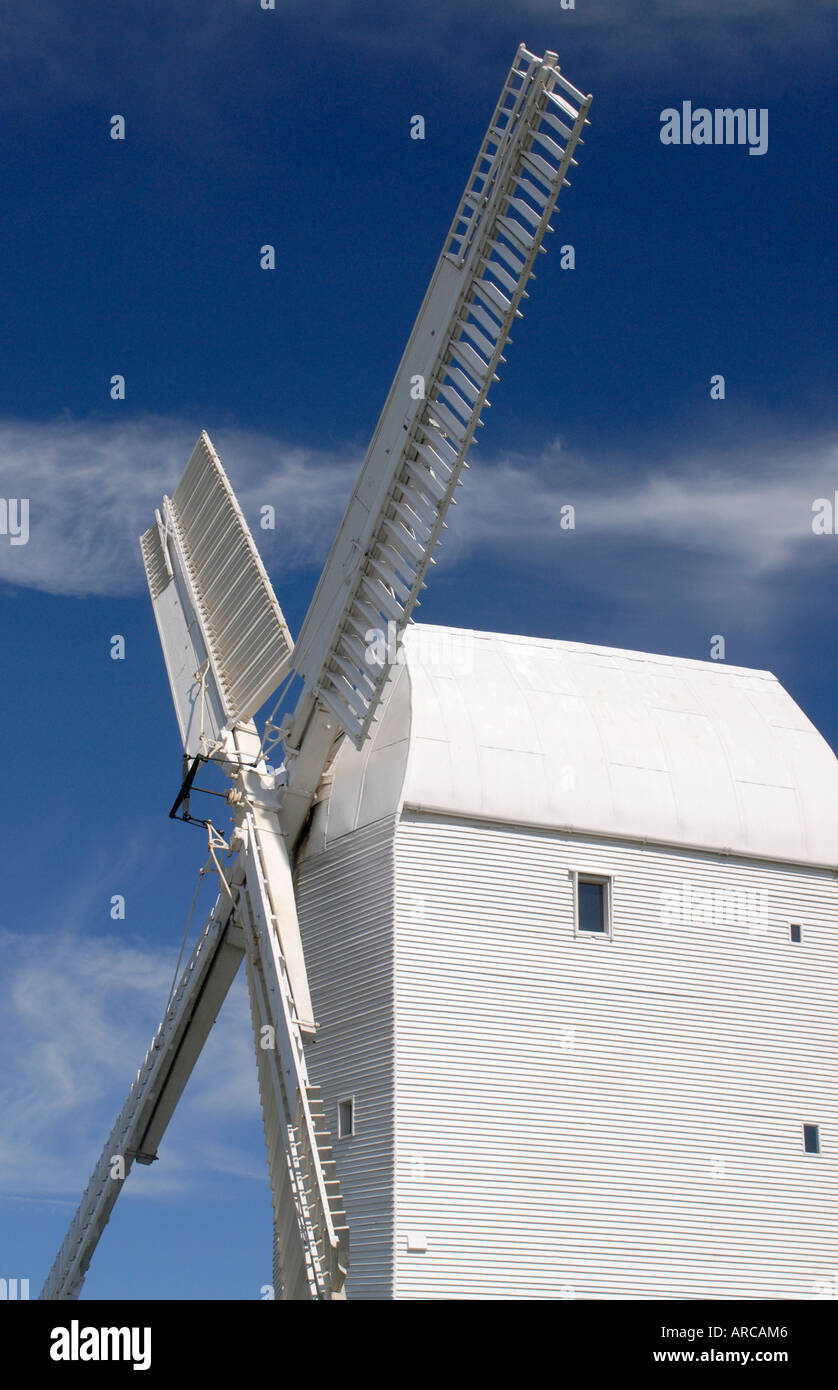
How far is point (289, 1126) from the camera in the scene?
25.2m

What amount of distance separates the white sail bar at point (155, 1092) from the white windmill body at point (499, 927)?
116mm

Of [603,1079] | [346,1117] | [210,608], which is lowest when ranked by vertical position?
[346,1117]

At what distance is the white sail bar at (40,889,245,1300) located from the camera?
30.3 m

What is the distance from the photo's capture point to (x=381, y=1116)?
2531 cm

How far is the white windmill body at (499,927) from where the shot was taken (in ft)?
81.5

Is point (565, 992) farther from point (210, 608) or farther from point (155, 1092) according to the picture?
point (210, 608)

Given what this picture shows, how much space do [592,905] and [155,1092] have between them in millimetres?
8639

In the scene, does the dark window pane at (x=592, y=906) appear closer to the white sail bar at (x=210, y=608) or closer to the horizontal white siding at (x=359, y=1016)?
the horizontal white siding at (x=359, y=1016)

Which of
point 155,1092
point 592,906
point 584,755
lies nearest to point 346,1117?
point 592,906

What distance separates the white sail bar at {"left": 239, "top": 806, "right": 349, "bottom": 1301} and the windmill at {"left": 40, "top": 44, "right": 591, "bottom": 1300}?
A: 3 centimetres

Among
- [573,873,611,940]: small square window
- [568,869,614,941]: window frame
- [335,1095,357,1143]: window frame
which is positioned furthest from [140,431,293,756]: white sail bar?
[335,1095,357,1143]: window frame

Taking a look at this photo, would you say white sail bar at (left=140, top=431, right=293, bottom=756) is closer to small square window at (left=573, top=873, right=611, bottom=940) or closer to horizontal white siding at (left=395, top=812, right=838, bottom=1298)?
horizontal white siding at (left=395, top=812, right=838, bottom=1298)

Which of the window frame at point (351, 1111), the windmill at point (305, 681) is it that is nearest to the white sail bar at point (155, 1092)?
the windmill at point (305, 681)
